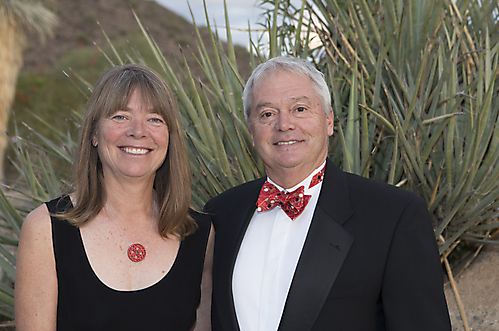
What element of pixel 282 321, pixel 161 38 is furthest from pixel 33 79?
pixel 282 321

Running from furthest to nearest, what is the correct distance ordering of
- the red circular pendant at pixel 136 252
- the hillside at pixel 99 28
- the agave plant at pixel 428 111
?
the hillside at pixel 99 28 → the agave plant at pixel 428 111 → the red circular pendant at pixel 136 252

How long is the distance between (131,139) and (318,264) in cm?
103

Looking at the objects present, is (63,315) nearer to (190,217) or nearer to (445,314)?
(190,217)

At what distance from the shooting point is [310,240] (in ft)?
5.93

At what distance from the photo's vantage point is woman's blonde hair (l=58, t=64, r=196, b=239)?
2.05 meters

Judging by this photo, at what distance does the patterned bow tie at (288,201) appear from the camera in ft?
6.36

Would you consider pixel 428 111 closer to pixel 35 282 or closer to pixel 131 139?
pixel 131 139

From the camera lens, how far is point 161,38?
37906 mm

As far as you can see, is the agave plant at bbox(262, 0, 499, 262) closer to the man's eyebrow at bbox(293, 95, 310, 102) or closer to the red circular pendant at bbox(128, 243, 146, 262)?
the man's eyebrow at bbox(293, 95, 310, 102)

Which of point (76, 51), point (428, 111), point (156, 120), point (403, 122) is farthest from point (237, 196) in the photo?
point (76, 51)

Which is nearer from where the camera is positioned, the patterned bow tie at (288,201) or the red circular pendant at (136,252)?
the patterned bow tie at (288,201)

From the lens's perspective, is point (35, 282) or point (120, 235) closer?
point (35, 282)

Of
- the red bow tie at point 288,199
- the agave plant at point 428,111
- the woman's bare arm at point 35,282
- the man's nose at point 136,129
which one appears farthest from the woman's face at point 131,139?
the agave plant at point 428,111

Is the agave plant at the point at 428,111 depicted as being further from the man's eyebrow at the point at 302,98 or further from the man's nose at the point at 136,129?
the man's nose at the point at 136,129
